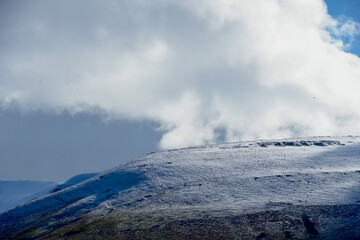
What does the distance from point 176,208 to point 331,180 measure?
24.2 metres

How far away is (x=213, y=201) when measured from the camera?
49531 millimetres

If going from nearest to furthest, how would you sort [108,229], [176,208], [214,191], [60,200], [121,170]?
[108,229] < [176,208] < [214,191] < [60,200] < [121,170]

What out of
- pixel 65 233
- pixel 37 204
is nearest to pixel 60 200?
pixel 37 204

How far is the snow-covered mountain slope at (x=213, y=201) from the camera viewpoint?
129 feet

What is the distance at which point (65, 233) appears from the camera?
42.4m

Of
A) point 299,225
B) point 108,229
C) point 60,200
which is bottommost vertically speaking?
point 299,225

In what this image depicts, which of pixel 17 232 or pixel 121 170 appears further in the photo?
pixel 121 170

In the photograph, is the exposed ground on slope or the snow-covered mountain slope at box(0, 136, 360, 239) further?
the snow-covered mountain slope at box(0, 136, 360, 239)

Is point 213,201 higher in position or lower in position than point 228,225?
higher

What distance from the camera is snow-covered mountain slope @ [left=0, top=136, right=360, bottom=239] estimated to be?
3925 cm

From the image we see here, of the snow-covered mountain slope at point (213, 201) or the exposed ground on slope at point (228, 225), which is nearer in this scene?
the exposed ground on slope at point (228, 225)

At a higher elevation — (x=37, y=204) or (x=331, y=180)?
(x=37, y=204)

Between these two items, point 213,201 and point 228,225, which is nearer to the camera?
point 228,225

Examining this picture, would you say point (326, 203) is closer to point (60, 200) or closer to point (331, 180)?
point (331, 180)
